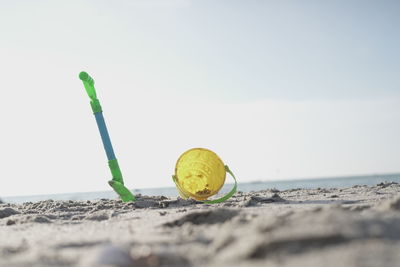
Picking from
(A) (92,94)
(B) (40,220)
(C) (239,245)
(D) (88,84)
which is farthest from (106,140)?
(C) (239,245)

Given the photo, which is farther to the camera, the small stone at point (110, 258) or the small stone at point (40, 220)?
the small stone at point (40, 220)

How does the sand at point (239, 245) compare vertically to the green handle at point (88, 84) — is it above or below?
below

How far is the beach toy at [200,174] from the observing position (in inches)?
210

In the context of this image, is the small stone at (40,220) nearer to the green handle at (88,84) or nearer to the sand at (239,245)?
the sand at (239,245)

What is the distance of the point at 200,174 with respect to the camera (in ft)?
17.9

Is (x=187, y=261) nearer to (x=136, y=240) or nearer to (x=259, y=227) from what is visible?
(x=259, y=227)

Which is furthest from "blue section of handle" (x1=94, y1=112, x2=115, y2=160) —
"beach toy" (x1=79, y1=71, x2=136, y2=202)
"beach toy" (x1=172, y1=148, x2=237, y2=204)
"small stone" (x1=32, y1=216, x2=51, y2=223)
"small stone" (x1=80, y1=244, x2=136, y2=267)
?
"small stone" (x1=80, y1=244, x2=136, y2=267)

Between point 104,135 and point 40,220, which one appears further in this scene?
point 104,135

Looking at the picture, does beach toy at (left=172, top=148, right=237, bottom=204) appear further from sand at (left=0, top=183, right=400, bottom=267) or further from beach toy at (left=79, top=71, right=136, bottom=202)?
sand at (left=0, top=183, right=400, bottom=267)

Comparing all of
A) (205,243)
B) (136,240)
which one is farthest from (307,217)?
(136,240)

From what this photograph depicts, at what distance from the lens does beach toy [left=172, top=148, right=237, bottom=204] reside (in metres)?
5.34

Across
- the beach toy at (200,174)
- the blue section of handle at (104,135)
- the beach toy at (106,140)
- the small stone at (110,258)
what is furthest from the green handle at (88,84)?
the small stone at (110,258)

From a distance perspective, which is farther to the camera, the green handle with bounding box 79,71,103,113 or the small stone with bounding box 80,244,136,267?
the green handle with bounding box 79,71,103,113

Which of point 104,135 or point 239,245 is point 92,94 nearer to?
point 104,135
